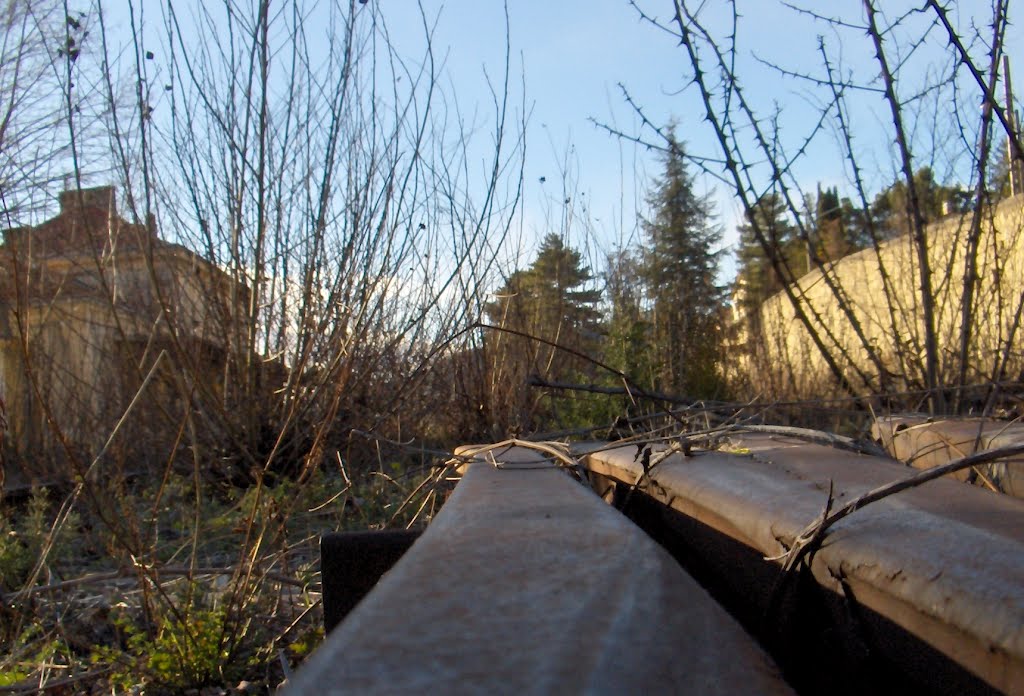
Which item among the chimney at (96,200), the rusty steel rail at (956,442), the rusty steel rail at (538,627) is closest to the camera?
the rusty steel rail at (538,627)

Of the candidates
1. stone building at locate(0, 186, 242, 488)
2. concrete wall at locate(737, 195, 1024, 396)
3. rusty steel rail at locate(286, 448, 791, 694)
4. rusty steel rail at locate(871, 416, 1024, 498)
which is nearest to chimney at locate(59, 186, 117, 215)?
stone building at locate(0, 186, 242, 488)

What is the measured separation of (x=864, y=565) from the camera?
0.91 metres

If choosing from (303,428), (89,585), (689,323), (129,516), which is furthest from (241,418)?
(689,323)

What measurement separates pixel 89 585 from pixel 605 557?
3.54 m

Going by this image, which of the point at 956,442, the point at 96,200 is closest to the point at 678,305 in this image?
the point at 96,200

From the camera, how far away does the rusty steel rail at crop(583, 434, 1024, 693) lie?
0.75 metres

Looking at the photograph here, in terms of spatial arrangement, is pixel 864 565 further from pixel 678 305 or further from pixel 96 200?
pixel 678 305

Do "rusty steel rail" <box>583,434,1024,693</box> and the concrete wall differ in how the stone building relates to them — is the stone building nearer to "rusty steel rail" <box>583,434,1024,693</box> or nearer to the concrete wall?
the concrete wall

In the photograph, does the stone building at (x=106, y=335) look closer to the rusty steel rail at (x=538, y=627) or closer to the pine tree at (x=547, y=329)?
the pine tree at (x=547, y=329)

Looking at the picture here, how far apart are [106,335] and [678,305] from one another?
24.1ft

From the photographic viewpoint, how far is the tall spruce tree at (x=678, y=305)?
932 cm

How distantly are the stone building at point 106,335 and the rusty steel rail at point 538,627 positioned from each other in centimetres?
412

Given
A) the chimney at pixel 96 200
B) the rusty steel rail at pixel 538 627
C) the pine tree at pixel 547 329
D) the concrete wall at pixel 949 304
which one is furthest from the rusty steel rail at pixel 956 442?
the chimney at pixel 96 200

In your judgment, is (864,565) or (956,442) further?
(956,442)
